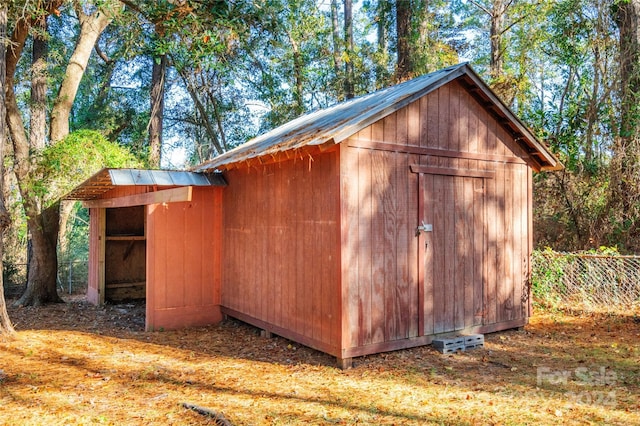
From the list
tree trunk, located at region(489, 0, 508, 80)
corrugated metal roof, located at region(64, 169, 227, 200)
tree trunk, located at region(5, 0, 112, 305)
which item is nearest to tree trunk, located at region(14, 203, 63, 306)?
tree trunk, located at region(5, 0, 112, 305)

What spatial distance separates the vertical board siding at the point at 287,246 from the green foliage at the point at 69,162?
3312 mm

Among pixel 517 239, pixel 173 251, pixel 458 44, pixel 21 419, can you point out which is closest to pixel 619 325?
pixel 517 239

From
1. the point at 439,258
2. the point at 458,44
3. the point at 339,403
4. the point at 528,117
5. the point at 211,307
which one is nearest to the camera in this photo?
the point at 339,403

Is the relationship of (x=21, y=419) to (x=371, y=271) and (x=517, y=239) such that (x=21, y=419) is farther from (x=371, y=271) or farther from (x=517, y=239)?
(x=517, y=239)

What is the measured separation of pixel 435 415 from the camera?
413 centimetres

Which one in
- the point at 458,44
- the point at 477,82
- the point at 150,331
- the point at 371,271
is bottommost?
the point at 150,331

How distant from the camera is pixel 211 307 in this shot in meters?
8.23

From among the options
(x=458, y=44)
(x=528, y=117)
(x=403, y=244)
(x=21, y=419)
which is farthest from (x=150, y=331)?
(x=458, y=44)

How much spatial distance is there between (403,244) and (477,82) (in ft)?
8.24

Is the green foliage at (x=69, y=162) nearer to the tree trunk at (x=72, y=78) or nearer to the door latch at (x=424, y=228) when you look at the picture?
the tree trunk at (x=72, y=78)

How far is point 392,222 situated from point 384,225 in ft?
0.47

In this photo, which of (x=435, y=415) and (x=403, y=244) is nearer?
(x=435, y=415)

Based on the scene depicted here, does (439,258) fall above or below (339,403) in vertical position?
above

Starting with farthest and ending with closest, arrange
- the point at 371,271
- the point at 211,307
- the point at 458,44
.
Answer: the point at 458,44, the point at 211,307, the point at 371,271
